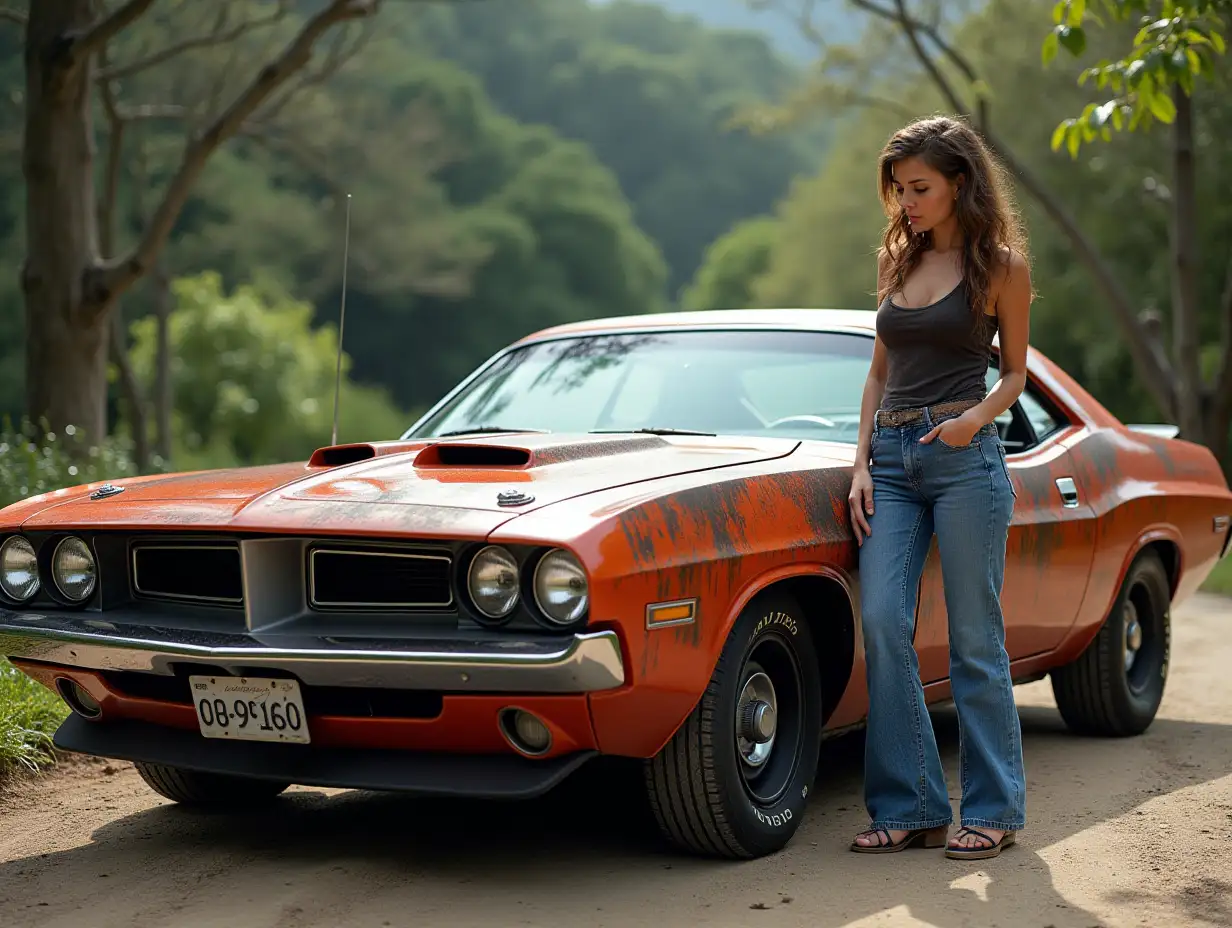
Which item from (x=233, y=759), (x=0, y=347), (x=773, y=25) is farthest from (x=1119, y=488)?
(x=773, y=25)

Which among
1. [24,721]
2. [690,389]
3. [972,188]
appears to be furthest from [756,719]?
[24,721]

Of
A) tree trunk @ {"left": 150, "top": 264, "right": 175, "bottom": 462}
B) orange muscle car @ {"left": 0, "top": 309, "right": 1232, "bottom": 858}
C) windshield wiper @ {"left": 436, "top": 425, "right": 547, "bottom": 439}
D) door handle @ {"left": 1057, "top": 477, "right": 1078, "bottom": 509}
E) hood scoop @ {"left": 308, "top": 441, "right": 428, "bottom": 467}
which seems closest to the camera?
orange muscle car @ {"left": 0, "top": 309, "right": 1232, "bottom": 858}

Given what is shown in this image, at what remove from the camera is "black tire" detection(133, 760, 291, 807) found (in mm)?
4926

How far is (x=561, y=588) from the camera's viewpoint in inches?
145

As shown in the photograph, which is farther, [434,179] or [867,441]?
[434,179]

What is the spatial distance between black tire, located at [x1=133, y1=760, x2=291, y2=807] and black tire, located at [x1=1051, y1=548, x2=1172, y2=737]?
9.54 ft

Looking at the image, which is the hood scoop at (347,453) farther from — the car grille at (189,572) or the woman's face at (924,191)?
the woman's face at (924,191)

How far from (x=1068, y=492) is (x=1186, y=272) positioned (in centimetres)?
1072

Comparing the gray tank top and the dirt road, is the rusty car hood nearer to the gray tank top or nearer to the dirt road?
the gray tank top

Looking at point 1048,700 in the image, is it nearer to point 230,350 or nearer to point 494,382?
point 494,382

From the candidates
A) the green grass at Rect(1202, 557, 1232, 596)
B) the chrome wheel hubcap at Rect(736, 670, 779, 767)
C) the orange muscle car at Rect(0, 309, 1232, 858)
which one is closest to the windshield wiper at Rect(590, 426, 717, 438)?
A: the orange muscle car at Rect(0, 309, 1232, 858)

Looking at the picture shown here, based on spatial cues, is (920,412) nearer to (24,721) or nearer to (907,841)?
(907,841)

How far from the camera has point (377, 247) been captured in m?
35.9

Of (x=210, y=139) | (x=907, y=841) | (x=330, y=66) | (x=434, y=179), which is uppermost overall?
(x=434, y=179)
